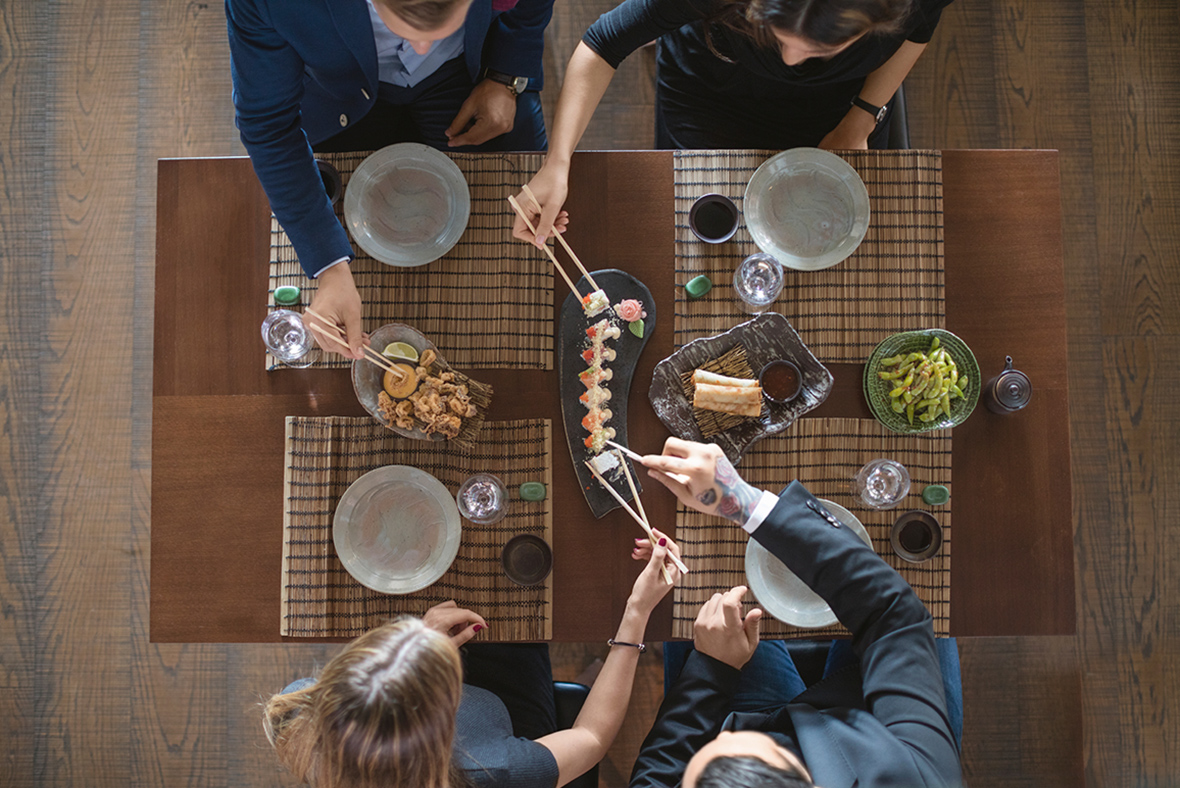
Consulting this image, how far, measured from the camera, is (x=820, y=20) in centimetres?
147

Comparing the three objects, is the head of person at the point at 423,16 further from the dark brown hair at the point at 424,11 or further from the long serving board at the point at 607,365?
the long serving board at the point at 607,365

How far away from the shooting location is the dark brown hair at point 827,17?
1.45 meters

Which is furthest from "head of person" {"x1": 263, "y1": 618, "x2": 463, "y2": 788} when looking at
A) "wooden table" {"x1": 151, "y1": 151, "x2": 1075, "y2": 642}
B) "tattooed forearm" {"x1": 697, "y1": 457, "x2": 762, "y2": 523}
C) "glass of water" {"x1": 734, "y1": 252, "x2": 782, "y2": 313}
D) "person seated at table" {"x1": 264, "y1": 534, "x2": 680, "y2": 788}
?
"glass of water" {"x1": 734, "y1": 252, "x2": 782, "y2": 313}

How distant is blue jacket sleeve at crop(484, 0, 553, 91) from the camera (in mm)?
1778

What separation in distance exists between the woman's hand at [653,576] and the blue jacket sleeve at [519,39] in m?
1.19

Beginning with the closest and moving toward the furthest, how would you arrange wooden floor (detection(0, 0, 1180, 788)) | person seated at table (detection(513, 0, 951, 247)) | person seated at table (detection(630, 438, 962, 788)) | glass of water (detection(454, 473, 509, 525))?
person seated at table (detection(630, 438, 962, 788)), person seated at table (detection(513, 0, 951, 247)), glass of water (detection(454, 473, 509, 525)), wooden floor (detection(0, 0, 1180, 788))

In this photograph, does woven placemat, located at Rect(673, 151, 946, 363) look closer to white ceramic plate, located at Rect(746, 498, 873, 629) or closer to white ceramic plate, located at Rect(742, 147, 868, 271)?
white ceramic plate, located at Rect(742, 147, 868, 271)

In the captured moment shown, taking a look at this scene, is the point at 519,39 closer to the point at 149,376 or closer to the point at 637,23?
the point at 637,23

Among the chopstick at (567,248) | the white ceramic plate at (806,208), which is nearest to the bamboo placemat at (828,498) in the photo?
the white ceramic plate at (806,208)

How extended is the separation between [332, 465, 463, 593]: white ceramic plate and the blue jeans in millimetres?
690

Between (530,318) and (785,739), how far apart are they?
1.05 metres

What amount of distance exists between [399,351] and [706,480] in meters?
0.72

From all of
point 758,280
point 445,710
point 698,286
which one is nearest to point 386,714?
point 445,710

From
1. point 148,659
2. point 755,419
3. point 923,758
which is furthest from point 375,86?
point 148,659
